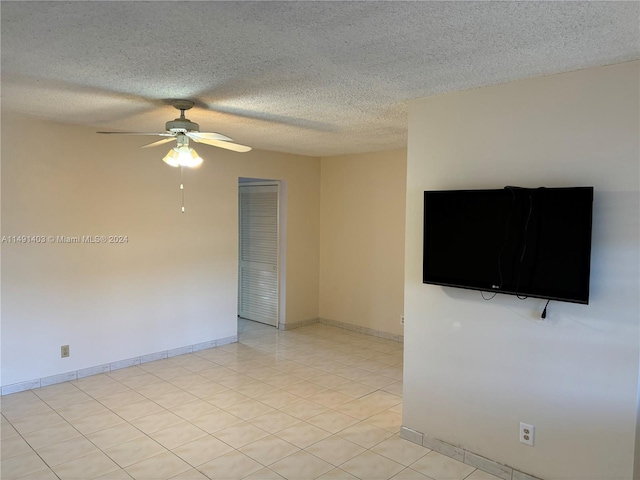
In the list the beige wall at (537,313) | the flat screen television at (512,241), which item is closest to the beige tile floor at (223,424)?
the beige wall at (537,313)

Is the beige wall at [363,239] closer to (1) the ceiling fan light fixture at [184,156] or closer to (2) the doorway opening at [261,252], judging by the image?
(2) the doorway opening at [261,252]

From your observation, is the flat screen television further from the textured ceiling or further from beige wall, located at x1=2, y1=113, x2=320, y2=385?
beige wall, located at x1=2, y1=113, x2=320, y2=385

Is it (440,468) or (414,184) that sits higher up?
(414,184)

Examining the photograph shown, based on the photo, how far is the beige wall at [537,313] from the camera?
2321 millimetres

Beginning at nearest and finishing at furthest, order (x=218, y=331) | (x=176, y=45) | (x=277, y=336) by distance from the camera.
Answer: (x=176, y=45) < (x=218, y=331) < (x=277, y=336)

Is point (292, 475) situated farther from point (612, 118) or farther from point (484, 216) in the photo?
point (612, 118)

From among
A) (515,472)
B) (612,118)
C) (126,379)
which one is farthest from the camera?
(126,379)

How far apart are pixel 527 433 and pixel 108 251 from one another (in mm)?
3929

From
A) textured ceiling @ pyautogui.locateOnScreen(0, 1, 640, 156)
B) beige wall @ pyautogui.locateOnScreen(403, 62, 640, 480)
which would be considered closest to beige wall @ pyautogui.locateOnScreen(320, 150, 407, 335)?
textured ceiling @ pyautogui.locateOnScreen(0, 1, 640, 156)

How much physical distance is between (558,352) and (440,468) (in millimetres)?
1039

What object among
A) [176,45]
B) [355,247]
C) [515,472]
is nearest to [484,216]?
[515,472]

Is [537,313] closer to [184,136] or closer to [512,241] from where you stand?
[512,241]

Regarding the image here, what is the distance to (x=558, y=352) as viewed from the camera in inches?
99.5

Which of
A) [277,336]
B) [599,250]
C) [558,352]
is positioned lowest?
[277,336]
